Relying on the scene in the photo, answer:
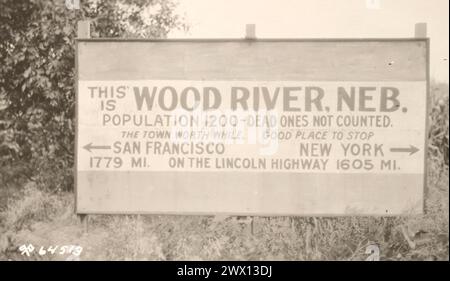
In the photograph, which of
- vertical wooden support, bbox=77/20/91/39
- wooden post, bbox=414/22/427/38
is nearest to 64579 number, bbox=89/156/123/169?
vertical wooden support, bbox=77/20/91/39

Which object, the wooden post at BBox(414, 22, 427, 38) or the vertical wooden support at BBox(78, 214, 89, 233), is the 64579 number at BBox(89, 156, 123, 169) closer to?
the vertical wooden support at BBox(78, 214, 89, 233)

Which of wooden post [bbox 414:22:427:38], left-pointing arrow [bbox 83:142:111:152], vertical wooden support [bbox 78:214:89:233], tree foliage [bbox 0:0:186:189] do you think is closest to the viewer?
wooden post [bbox 414:22:427:38]

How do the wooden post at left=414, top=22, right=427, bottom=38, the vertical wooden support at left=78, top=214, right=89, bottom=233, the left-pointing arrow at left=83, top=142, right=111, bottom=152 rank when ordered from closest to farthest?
the wooden post at left=414, top=22, right=427, bottom=38, the left-pointing arrow at left=83, top=142, right=111, bottom=152, the vertical wooden support at left=78, top=214, right=89, bottom=233

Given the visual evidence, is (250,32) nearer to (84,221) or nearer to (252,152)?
(252,152)

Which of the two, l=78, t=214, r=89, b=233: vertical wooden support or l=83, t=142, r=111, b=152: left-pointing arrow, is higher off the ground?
l=83, t=142, r=111, b=152: left-pointing arrow

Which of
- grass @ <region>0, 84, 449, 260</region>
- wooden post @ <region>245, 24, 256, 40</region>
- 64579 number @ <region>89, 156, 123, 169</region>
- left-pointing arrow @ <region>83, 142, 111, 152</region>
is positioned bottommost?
grass @ <region>0, 84, 449, 260</region>

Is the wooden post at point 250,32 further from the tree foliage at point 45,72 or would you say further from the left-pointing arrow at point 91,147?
the left-pointing arrow at point 91,147

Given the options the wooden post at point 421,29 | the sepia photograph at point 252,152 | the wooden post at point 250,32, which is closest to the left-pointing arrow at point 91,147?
the sepia photograph at point 252,152
